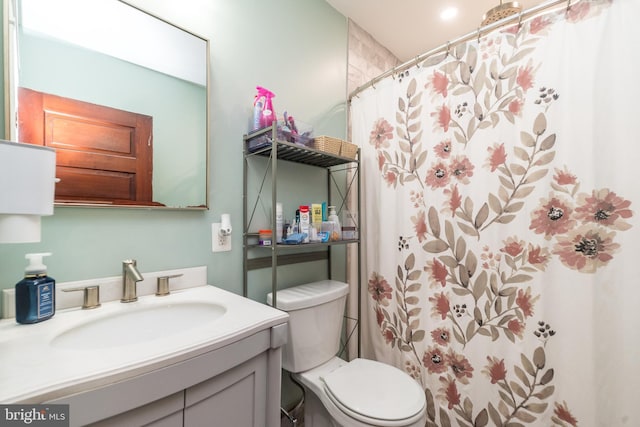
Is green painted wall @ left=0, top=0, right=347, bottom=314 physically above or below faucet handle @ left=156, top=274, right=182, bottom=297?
above

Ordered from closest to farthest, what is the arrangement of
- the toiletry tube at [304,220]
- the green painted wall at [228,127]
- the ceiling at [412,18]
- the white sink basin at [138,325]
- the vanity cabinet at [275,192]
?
the white sink basin at [138,325] → the green painted wall at [228,127] → the vanity cabinet at [275,192] → the toiletry tube at [304,220] → the ceiling at [412,18]

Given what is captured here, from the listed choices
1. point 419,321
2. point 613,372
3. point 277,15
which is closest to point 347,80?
point 277,15

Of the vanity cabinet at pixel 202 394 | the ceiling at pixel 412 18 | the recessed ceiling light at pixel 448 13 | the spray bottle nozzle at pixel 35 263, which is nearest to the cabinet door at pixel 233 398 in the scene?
the vanity cabinet at pixel 202 394

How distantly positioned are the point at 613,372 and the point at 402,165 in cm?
111

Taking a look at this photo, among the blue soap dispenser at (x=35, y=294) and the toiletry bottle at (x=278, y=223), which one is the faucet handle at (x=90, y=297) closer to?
the blue soap dispenser at (x=35, y=294)

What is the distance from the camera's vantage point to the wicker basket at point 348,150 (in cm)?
139

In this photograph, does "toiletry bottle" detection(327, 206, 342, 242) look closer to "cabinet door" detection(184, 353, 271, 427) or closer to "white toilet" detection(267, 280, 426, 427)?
"white toilet" detection(267, 280, 426, 427)

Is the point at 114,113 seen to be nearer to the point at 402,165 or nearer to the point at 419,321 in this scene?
the point at 402,165

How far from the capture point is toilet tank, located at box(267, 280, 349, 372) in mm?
1160

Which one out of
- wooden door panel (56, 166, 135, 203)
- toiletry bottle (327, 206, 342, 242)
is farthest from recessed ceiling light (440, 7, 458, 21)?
wooden door panel (56, 166, 135, 203)

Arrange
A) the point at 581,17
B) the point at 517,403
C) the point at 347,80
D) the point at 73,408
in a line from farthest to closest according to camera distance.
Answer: the point at 347,80, the point at 517,403, the point at 581,17, the point at 73,408

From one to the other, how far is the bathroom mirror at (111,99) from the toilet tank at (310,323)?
1.93 feet

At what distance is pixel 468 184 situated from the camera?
120 cm

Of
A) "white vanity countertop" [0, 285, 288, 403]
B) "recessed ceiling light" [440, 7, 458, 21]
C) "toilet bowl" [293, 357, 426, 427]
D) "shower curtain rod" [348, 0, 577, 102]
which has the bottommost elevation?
"toilet bowl" [293, 357, 426, 427]
